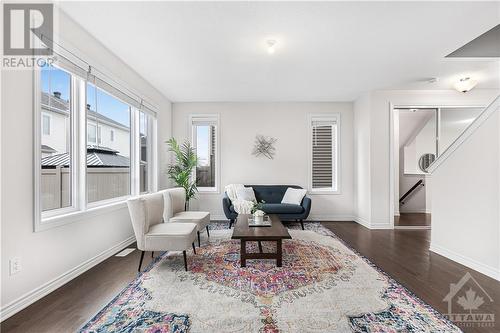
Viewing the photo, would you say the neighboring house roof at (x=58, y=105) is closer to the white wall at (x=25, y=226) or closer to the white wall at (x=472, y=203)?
the white wall at (x=25, y=226)

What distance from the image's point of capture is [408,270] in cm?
282

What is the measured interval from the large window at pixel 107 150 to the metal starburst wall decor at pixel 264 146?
270 centimetres

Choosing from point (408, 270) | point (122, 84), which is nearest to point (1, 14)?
point (122, 84)

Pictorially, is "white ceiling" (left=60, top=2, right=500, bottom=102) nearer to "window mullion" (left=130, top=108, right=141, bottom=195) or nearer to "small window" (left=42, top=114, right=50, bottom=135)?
"window mullion" (left=130, top=108, right=141, bottom=195)

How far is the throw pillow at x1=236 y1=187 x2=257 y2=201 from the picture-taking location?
5.01 metres

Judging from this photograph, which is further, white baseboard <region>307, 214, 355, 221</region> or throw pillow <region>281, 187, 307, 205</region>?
white baseboard <region>307, 214, 355, 221</region>

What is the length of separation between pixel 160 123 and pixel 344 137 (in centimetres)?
412

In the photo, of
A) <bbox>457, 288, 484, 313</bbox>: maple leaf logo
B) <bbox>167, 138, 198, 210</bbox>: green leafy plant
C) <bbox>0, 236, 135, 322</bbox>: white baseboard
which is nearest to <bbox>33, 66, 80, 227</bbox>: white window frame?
<bbox>0, 236, 135, 322</bbox>: white baseboard

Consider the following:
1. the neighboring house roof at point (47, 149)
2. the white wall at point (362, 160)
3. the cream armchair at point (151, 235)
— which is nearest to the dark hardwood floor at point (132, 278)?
the cream armchair at point (151, 235)

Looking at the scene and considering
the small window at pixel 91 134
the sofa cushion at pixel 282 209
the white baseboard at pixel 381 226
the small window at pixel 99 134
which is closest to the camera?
the small window at pixel 91 134

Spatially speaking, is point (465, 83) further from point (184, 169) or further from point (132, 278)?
point (132, 278)

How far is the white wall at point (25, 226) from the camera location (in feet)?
6.16

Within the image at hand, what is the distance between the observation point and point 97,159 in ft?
10.6

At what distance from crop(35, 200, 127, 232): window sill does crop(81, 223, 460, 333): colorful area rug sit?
93cm
